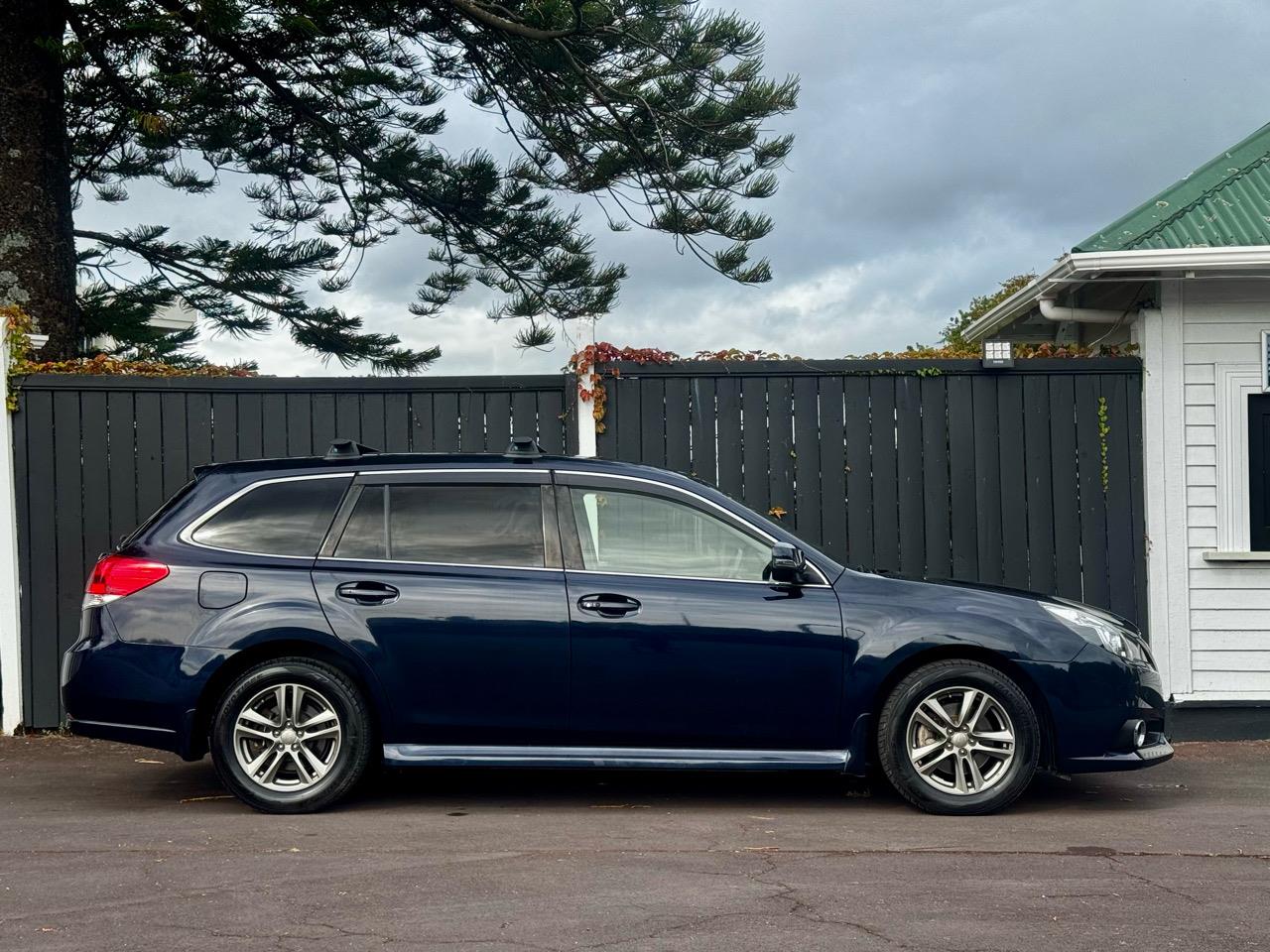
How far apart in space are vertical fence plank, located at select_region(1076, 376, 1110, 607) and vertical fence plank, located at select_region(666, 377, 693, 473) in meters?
2.68

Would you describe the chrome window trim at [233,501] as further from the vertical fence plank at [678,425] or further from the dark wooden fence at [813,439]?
the vertical fence plank at [678,425]

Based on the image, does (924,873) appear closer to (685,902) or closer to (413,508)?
(685,902)

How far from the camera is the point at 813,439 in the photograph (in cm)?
981

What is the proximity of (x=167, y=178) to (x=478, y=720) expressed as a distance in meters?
12.6

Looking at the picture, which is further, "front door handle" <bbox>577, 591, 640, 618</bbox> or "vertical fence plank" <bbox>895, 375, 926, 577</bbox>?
"vertical fence plank" <bbox>895, 375, 926, 577</bbox>

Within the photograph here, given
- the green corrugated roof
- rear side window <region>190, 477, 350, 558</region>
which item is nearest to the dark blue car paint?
rear side window <region>190, 477, 350, 558</region>

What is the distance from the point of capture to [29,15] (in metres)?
13.1

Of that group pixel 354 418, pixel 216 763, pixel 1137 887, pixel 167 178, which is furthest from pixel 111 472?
pixel 167 178

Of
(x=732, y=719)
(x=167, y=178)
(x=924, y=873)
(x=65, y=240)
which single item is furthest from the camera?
(x=167, y=178)

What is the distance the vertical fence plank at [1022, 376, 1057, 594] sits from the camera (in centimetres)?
978

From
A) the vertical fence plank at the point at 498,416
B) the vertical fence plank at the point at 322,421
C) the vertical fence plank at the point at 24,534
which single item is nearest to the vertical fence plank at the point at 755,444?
the vertical fence plank at the point at 498,416

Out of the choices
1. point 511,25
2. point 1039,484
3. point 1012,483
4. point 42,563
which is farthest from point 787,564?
point 511,25

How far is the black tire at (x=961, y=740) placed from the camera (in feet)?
22.6

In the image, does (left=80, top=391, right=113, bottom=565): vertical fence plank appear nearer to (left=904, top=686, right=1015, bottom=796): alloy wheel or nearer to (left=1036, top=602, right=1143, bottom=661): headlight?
(left=904, top=686, right=1015, bottom=796): alloy wheel
